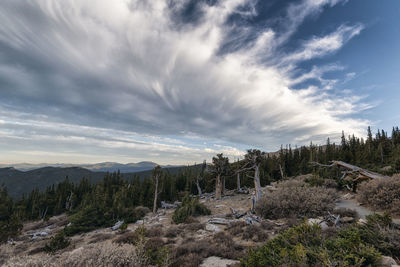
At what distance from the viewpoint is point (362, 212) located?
10.4 m

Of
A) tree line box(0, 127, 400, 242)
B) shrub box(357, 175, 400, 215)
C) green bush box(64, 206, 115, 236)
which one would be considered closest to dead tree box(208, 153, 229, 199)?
tree line box(0, 127, 400, 242)

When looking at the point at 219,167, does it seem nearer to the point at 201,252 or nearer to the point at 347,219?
the point at 347,219

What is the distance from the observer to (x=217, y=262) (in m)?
6.17

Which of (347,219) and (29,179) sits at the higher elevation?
(347,219)

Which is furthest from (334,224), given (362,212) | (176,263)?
(176,263)

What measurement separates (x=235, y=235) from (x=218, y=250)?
9.93 feet

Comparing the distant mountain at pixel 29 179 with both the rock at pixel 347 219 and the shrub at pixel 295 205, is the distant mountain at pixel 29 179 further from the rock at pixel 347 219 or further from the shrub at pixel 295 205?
the rock at pixel 347 219

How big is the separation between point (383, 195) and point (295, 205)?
4966mm

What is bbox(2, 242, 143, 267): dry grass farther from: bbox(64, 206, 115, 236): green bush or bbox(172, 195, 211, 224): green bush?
bbox(64, 206, 115, 236): green bush

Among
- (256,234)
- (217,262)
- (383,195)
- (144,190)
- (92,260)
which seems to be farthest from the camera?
(144,190)

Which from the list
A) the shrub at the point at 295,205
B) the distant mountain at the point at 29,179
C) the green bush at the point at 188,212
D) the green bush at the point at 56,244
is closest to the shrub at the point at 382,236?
the shrub at the point at 295,205

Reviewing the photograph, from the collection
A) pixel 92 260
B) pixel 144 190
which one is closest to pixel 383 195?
pixel 92 260

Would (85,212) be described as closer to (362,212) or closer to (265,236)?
(265,236)

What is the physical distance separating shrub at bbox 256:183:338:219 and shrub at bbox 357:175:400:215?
206 cm
